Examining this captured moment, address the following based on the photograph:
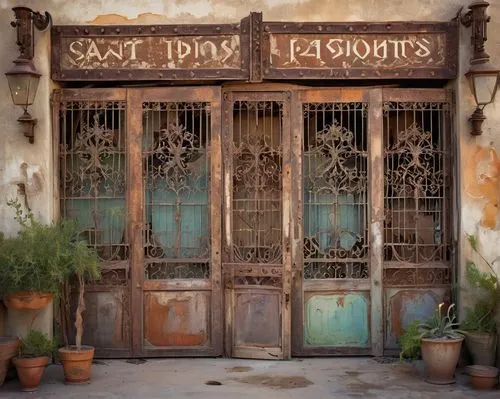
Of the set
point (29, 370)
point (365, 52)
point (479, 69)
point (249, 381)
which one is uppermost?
point (365, 52)

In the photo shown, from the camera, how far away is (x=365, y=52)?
7.82 m

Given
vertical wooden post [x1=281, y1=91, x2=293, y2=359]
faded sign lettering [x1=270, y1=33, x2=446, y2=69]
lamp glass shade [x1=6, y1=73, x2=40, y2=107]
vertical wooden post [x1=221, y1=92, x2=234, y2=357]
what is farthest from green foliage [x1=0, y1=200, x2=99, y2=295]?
faded sign lettering [x1=270, y1=33, x2=446, y2=69]

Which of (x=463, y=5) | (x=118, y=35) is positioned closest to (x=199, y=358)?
(x=118, y=35)

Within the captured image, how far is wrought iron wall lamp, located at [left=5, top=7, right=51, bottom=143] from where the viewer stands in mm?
7277

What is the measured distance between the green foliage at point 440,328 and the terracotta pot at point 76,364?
11.1ft

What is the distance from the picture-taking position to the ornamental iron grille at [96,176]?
7.95m

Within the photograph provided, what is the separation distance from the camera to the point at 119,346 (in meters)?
7.91

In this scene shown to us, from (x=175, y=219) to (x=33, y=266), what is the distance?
178cm

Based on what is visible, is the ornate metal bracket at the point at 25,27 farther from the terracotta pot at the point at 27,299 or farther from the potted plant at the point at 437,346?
the potted plant at the point at 437,346

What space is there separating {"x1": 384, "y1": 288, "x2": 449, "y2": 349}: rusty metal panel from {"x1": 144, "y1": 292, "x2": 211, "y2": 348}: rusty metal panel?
6.83 ft

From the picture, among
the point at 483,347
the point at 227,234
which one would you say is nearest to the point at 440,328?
the point at 483,347

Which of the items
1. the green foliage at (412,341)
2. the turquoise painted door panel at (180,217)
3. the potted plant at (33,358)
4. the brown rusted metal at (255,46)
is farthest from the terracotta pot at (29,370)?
the brown rusted metal at (255,46)

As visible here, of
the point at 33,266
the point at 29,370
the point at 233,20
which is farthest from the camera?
the point at 233,20

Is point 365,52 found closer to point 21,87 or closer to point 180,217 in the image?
point 180,217
